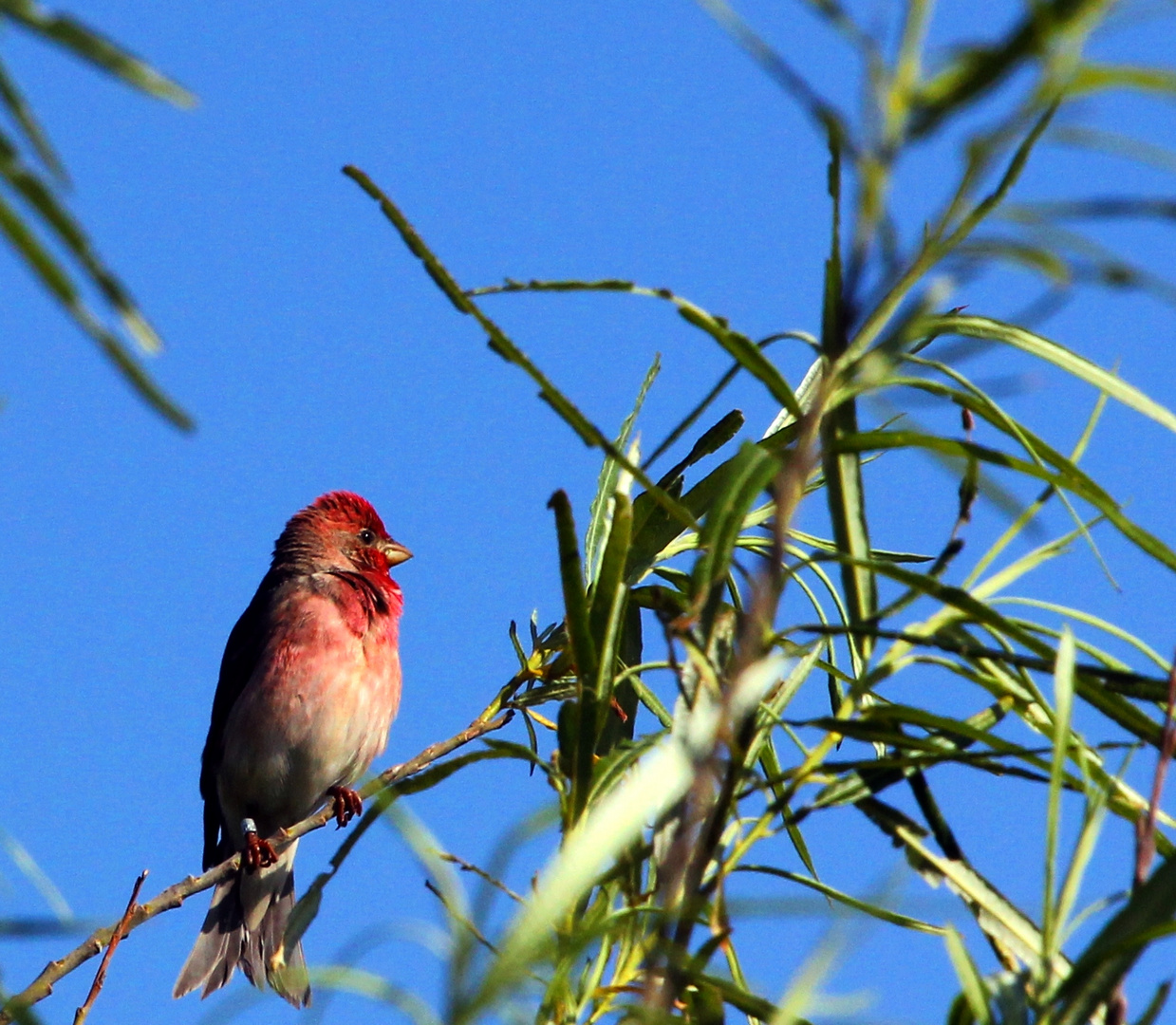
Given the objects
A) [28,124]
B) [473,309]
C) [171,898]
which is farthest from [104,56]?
[171,898]

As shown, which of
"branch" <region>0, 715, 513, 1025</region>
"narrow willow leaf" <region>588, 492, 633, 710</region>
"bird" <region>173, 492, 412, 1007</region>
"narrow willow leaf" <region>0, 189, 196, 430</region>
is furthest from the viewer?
"bird" <region>173, 492, 412, 1007</region>

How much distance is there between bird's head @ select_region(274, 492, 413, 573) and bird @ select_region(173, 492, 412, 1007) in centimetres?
21

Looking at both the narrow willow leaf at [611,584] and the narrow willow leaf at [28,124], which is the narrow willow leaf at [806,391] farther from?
the narrow willow leaf at [28,124]

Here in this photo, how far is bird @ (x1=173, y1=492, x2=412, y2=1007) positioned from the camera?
324 inches

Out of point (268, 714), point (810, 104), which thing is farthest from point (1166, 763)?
point (268, 714)

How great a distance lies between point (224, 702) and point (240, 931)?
4.47 ft

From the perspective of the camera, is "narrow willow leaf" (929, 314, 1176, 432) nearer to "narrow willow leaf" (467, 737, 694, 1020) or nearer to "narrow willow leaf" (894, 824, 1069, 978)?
"narrow willow leaf" (894, 824, 1069, 978)

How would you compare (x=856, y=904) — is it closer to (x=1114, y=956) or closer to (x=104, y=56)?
(x=1114, y=956)

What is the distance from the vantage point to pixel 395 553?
9.62 metres

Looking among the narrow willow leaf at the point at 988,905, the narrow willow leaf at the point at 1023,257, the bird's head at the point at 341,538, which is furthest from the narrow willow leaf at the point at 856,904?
the bird's head at the point at 341,538

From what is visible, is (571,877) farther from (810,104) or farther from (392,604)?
(392,604)

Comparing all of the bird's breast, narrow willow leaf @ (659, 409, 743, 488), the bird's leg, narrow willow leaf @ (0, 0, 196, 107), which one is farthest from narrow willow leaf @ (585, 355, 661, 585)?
the bird's breast

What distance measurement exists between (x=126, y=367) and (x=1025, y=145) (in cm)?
112

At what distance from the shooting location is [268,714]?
27.4ft
